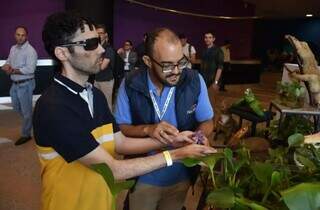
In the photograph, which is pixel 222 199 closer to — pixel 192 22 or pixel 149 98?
pixel 149 98

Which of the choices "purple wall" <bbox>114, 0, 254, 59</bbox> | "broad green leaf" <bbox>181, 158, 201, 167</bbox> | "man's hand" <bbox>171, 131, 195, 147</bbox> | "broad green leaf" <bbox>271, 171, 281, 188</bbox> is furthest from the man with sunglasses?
"purple wall" <bbox>114, 0, 254, 59</bbox>

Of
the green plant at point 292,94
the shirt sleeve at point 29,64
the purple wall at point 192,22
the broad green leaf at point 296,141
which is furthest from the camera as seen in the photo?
the purple wall at point 192,22

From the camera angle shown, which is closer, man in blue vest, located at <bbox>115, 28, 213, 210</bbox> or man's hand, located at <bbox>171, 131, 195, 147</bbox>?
man's hand, located at <bbox>171, 131, 195, 147</bbox>

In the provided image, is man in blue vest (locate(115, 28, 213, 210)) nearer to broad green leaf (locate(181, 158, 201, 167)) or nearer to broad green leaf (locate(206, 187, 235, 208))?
broad green leaf (locate(181, 158, 201, 167))

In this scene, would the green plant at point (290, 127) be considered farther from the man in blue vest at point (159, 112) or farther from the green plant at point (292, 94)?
the man in blue vest at point (159, 112)

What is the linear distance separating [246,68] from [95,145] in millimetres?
11404

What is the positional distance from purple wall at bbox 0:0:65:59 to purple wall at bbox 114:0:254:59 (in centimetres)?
170

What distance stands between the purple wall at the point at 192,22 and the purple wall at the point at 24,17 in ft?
5.58

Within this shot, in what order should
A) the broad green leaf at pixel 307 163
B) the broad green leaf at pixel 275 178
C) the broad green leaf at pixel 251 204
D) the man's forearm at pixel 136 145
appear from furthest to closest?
1. the man's forearm at pixel 136 145
2. the broad green leaf at pixel 307 163
3. the broad green leaf at pixel 275 178
4. the broad green leaf at pixel 251 204

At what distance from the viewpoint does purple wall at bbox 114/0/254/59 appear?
956 centimetres

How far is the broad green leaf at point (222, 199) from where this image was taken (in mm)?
909

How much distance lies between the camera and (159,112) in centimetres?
169

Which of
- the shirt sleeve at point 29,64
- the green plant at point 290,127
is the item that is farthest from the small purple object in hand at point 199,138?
the shirt sleeve at point 29,64

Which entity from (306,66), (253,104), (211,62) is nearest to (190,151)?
(306,66)
